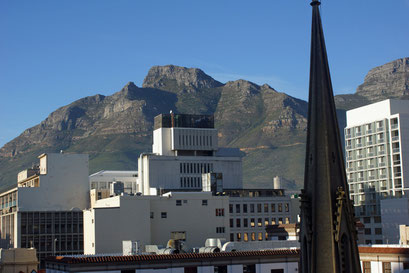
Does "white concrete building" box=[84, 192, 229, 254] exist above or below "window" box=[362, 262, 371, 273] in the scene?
above

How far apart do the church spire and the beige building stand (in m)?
77.3

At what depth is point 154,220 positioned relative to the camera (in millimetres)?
147875

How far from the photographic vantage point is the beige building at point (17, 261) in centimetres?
11303

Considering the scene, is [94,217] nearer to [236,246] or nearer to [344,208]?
[236,246]

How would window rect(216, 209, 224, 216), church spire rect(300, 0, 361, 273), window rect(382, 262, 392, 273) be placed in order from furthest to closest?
window rect(216, 209, 224, 216)
window rect(382, 262, 392, 273)
church spire rect(300, 0, 361, 273)

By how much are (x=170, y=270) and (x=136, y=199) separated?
2561 inches

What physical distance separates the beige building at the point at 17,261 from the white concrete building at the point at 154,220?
21133mm

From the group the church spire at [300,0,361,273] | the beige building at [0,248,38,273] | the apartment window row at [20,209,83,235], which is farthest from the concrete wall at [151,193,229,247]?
the church spire at [300,0,361,273]

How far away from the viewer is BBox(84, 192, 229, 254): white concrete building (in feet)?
460

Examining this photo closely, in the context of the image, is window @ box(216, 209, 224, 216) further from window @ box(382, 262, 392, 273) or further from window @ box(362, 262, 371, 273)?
window @ box(382, 262, 392, 273)

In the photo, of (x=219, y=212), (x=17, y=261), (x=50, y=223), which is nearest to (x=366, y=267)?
(x=17, y=261)

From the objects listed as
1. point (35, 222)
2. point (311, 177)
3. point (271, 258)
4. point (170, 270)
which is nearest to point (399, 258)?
point (271, 258)

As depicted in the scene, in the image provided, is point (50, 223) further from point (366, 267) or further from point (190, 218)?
point (366, 267)

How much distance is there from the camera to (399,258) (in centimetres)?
7156
